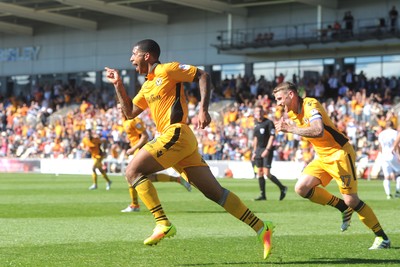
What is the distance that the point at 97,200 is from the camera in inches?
816

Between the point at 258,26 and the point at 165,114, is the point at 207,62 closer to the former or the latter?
the point at 258,26

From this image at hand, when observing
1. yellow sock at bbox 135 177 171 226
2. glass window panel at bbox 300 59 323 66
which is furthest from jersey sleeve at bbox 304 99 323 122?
glass window panel at bbox 300 59 323 66

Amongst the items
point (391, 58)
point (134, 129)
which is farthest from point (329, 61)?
point (134, 129)

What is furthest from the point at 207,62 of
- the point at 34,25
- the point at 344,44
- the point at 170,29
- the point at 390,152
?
the point at 390,152

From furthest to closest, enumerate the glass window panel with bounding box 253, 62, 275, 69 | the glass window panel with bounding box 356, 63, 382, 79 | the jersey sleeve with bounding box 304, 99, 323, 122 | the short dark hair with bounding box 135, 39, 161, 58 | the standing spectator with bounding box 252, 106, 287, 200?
the glass window panel with bounding box 253, 62, 275, 69 < the glass window panel with bounding box 356, 63, 382, 79 < the standing spectator with bounding box 252, 106, 287, 200 < the jersey sleeve with bounding box 304, 99, 323, 122 < the short dark hair with bounding box 135, 39, 161, 58

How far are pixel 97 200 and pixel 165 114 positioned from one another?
11.7 metres

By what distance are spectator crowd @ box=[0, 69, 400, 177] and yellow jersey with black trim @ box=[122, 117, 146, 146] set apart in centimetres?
1696

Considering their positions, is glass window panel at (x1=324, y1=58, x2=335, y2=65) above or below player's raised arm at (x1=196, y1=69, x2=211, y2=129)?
above

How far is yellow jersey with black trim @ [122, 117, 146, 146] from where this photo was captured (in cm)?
1811

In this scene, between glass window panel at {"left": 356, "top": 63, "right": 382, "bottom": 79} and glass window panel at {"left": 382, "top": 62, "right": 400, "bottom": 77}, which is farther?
glass window panel at {"left": 356, "top": 63, "right": 382, "bottom": 79}

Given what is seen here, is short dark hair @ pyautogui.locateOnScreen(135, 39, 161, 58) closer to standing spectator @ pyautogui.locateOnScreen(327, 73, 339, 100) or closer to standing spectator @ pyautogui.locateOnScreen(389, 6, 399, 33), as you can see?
standing spectator @ pyautogui.locateOnScreen(327, 73, 339, 100)

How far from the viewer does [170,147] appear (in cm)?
916

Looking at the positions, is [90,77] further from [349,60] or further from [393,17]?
[393,17]

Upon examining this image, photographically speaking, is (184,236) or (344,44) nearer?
(184,236)
